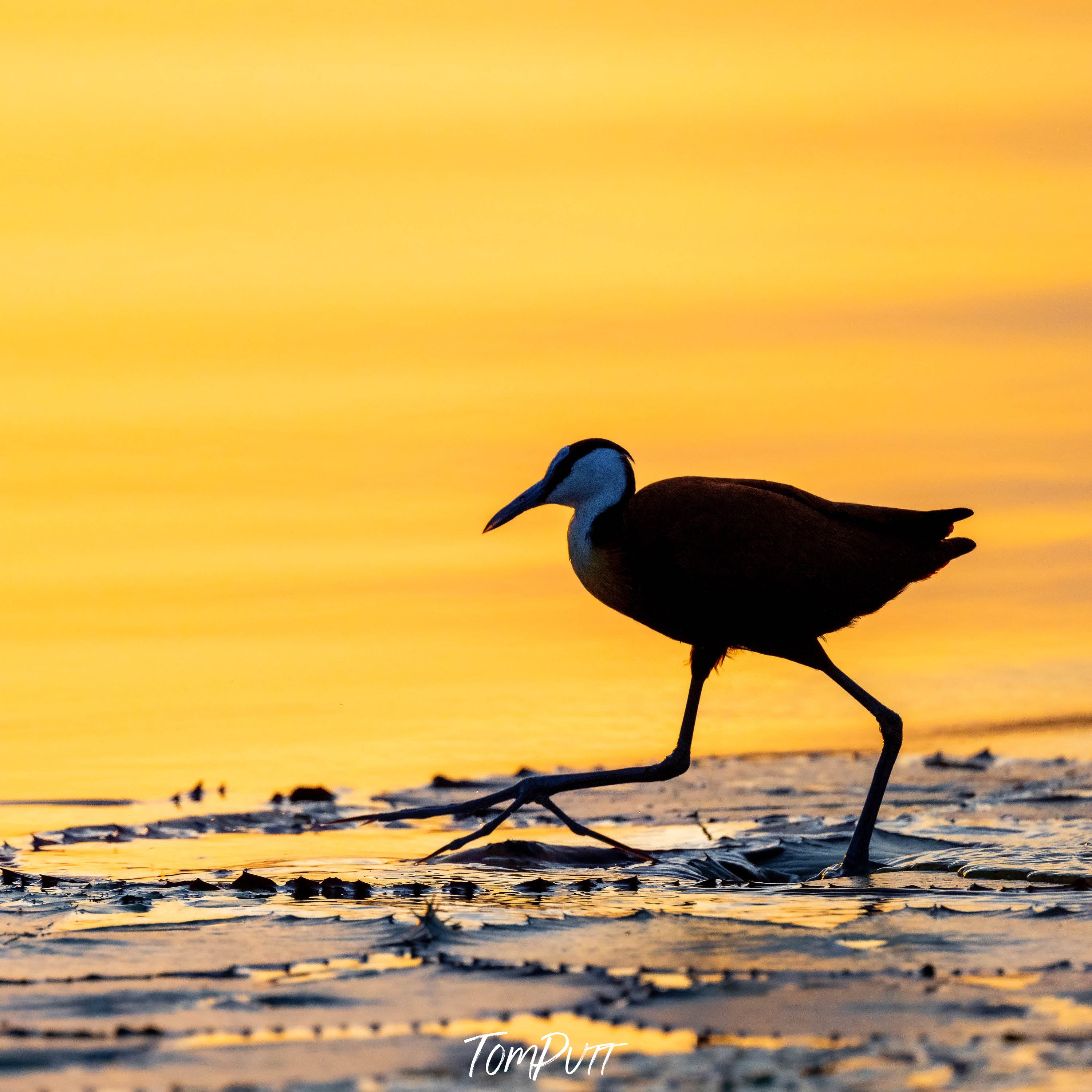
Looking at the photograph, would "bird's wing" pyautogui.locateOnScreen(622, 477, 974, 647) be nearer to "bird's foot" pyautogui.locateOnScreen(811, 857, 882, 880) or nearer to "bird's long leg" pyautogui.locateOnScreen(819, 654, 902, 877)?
"bird's long leg" pyautogui.locateOnScreen(819, 654, 902, 877)

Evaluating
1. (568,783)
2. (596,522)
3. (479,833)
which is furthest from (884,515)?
(479,833)

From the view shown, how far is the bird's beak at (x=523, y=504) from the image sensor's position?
7.98 meters

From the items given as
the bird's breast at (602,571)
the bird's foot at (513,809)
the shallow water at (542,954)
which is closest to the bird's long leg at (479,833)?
the bird's foot at (513,809)

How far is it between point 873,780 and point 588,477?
1867 mm

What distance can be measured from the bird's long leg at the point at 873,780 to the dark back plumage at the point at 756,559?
0.30 metres

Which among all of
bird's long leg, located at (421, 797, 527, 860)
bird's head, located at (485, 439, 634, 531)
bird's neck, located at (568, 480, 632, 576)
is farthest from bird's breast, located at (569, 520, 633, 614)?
bird's long leg, located at (421, 797, 527, 860)

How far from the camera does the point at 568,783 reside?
7152 mm

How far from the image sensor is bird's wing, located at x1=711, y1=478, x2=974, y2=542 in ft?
24.9

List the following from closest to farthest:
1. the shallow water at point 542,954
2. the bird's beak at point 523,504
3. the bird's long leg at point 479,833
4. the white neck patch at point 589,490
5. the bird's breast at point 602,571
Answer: the shallow water at point 542,954
the bird's long leg at point 479,833
the bird's breast at point 602,571
the white neck patch at point 589,490
the bird's beak at point 523,504

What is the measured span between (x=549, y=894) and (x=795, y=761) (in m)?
4.27

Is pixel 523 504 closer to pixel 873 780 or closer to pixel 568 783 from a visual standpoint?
pixel 568 783

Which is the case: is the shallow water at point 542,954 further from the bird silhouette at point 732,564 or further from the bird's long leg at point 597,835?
the bird silhouette at point 732,564

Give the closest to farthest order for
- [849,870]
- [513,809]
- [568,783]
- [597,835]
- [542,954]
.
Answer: [542,954] < [597,835] < [513,809] < [849,870] < [568,783]

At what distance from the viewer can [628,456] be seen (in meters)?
7.93
